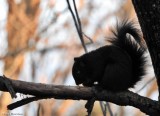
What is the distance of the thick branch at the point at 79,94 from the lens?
7.14 feet

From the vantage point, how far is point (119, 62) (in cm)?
307

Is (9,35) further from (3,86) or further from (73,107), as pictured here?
(3,86)

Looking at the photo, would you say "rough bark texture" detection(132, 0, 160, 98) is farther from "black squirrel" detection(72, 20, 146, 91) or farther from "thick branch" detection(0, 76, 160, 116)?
"black squirrel" detection(72, 20, 146, 91)

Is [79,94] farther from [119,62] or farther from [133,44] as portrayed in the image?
[133,44]

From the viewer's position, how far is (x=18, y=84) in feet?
7.11

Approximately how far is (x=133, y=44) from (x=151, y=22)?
103cm

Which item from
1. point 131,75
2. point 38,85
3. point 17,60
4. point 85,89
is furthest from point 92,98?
point 17,60

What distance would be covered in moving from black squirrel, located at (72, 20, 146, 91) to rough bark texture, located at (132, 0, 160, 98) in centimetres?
72

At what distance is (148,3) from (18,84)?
672 mm

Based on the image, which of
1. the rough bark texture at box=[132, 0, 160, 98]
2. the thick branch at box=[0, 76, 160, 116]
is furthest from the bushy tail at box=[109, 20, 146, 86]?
the rough bark texture at box=[132, 0, 160, 98]

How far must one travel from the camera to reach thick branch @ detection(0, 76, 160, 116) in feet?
7.14

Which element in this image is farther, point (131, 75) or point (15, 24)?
point (15, 24)

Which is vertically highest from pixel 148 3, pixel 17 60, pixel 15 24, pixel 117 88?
pixel 148 3

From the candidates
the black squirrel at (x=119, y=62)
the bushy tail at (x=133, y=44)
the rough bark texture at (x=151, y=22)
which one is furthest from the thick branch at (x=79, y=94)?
the bushy tail at (x=133, y=44)
